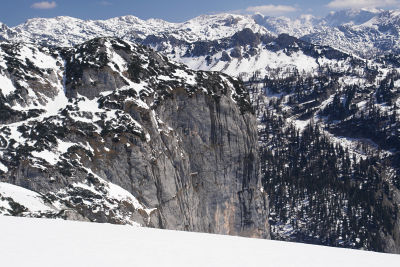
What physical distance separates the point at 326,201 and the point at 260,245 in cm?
18054

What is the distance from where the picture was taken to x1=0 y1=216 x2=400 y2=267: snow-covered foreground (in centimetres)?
1278

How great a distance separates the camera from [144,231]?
55.1 ft

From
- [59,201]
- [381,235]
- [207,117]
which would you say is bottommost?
[381,235]

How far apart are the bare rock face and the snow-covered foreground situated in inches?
1532

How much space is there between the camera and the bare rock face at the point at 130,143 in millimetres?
66938

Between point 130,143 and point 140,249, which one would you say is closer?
point 140,249

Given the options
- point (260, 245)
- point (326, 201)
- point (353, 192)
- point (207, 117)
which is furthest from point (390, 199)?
point (260, 245)

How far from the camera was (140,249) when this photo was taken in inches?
553

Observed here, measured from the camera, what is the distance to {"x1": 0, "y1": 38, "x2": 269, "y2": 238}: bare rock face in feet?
220

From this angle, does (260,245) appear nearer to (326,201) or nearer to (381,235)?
(381,235)

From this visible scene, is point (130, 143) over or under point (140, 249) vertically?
under

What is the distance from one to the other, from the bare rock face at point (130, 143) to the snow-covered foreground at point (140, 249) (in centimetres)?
3891

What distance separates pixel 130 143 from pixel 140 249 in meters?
66.7

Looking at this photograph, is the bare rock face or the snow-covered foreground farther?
the bare rock face
